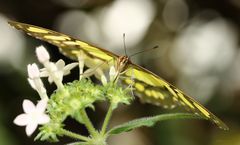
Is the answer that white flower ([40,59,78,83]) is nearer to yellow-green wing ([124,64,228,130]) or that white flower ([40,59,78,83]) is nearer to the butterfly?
the butterfly

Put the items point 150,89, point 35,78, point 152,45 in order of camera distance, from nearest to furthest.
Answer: point 35,78, point 150,89, point 152,45

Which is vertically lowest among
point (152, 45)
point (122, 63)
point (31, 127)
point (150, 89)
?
point (31, 127)

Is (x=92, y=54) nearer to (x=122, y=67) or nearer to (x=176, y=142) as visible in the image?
(x=122, y=67)

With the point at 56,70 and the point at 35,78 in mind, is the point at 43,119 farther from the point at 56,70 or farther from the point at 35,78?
the point at 56,70

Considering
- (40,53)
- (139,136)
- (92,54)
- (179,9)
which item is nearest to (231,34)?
(179,9)

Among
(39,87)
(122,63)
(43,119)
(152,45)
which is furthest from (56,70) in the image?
(152,45)

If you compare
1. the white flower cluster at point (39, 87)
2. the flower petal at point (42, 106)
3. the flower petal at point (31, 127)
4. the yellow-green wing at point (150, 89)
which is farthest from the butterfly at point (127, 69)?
the flower petal at point (31, 127)
